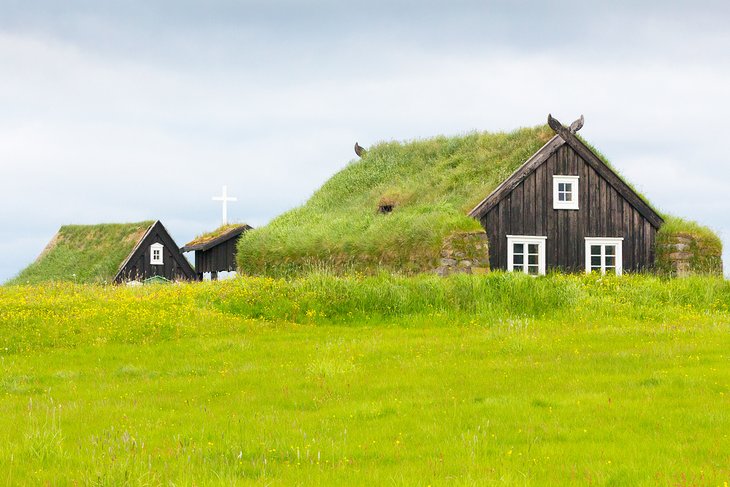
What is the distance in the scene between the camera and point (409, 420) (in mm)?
10375

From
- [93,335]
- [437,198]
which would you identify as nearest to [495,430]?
[93,335]

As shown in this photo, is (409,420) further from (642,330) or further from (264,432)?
(642,330)

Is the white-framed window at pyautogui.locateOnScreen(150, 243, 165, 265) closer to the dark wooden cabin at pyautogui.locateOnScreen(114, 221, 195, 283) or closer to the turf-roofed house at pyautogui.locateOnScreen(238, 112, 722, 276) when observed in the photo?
the dark wooden cabin at pyautogui.locateOnScreen(114, 221, 195, 283)

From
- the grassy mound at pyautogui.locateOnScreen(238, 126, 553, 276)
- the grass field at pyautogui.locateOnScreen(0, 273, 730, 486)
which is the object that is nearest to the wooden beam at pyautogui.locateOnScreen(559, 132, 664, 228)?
the grassy mound at pyautogui.locateOnScreen(238, 126, 553, 276)

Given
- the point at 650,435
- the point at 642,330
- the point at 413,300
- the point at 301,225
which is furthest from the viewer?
the point at 301,225

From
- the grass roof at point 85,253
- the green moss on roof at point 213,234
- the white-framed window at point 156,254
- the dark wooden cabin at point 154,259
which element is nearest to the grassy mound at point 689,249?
the green moss on roof at point 213,234

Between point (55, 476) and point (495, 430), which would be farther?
point (495, 430)

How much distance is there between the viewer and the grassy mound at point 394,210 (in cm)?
3244

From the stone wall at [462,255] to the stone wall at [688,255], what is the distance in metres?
9.56

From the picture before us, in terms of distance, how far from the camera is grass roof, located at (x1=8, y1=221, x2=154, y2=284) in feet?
158

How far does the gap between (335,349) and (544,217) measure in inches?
736

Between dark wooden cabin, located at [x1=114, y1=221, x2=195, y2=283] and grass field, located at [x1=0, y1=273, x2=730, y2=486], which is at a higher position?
dark wooden cabin, located at [x1=114, y1=221, x2=195, y2=283]

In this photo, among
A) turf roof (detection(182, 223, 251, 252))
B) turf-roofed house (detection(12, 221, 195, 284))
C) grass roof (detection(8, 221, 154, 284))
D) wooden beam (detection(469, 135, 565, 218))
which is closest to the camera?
wooden beam (detection(469, 135, 565, 218))

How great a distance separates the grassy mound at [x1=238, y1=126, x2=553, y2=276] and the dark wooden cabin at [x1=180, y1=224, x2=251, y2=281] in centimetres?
573
